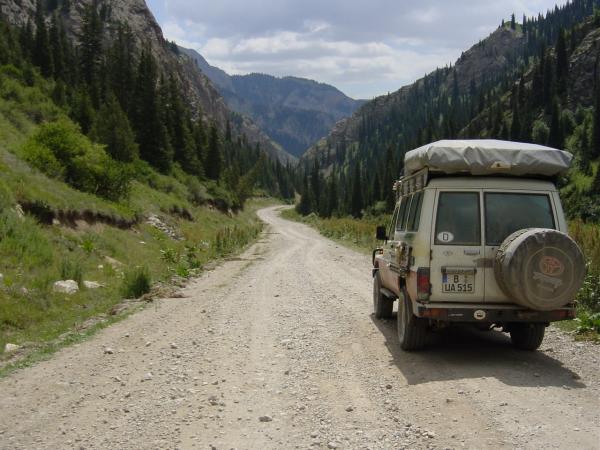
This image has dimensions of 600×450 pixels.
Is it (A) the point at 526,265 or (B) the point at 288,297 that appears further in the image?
(B) the point at 288,297

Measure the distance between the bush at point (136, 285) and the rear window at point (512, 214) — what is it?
9.58 meters

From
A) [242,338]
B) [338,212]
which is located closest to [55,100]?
[242,338]

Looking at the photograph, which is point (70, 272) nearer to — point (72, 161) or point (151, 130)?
point (72, 161)

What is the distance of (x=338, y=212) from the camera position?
407 feet

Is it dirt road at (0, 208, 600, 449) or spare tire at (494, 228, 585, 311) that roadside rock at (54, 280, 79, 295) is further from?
spare tire at (494, 228, 585, 311)

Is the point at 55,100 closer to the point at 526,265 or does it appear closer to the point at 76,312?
the point at 76,312

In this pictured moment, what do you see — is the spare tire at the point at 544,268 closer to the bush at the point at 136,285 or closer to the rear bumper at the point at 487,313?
the rear bumper at the point at 487,313

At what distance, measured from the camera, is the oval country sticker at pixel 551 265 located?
254 inches

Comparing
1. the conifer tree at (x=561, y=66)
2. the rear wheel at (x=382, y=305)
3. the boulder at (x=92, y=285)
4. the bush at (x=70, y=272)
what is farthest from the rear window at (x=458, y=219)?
the conifer tree at (x=561, y=66)

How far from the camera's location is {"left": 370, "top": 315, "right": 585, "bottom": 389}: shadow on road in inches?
257

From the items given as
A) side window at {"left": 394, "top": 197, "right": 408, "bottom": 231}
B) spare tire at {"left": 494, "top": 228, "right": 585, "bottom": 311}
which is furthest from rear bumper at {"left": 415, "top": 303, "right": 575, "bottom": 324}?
side window at {"left": 394, "top": 197, "right": 408, "bottom": 231}

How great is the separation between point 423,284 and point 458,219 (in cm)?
103

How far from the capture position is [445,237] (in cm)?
706

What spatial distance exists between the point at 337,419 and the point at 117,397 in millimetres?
2652
